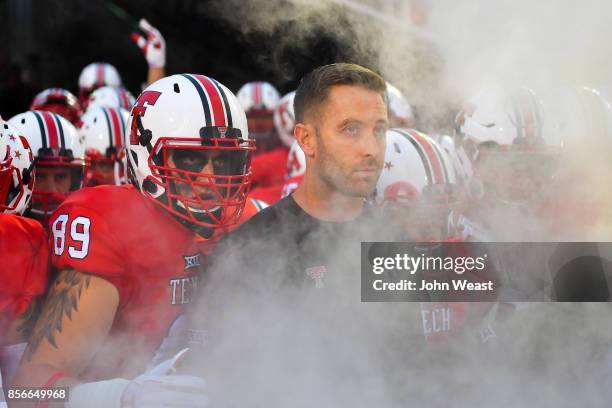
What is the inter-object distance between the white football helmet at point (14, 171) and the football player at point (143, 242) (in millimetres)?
299

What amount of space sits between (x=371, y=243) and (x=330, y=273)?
0.20 meters

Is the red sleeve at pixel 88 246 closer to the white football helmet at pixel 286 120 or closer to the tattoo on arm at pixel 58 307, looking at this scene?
the tattoo on arm at pixel 58 307

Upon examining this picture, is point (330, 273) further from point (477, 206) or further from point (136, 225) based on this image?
point (477, 206)

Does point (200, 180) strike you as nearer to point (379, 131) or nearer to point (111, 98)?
point (379, 131)

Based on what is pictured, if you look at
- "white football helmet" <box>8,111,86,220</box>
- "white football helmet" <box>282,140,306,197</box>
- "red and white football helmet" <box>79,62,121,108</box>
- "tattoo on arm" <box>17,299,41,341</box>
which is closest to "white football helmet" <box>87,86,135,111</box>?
"red and white football helmet" <box>79,62,121,108</box>

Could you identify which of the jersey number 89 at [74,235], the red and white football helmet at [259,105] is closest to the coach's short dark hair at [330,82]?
the jersey number 89 at [74,235]

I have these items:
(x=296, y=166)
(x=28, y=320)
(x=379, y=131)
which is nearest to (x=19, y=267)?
(x=28, y=320)

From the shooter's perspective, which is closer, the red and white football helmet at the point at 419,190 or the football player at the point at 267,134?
the red and white football helmet at the point at 419,190

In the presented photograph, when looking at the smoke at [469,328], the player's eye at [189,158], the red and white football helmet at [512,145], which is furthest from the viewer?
the red and white football helmet at [512,145]

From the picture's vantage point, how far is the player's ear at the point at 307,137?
2600mm

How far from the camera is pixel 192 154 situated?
2.68 meters

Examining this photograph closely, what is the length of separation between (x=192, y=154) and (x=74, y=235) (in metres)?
0.49

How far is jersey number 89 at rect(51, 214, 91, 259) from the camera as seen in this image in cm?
240

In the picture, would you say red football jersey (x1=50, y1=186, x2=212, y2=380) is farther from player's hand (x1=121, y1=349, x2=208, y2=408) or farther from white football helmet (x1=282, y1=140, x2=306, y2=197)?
white football helmet (x1=282, y1=140, x2=306, y2=197)
